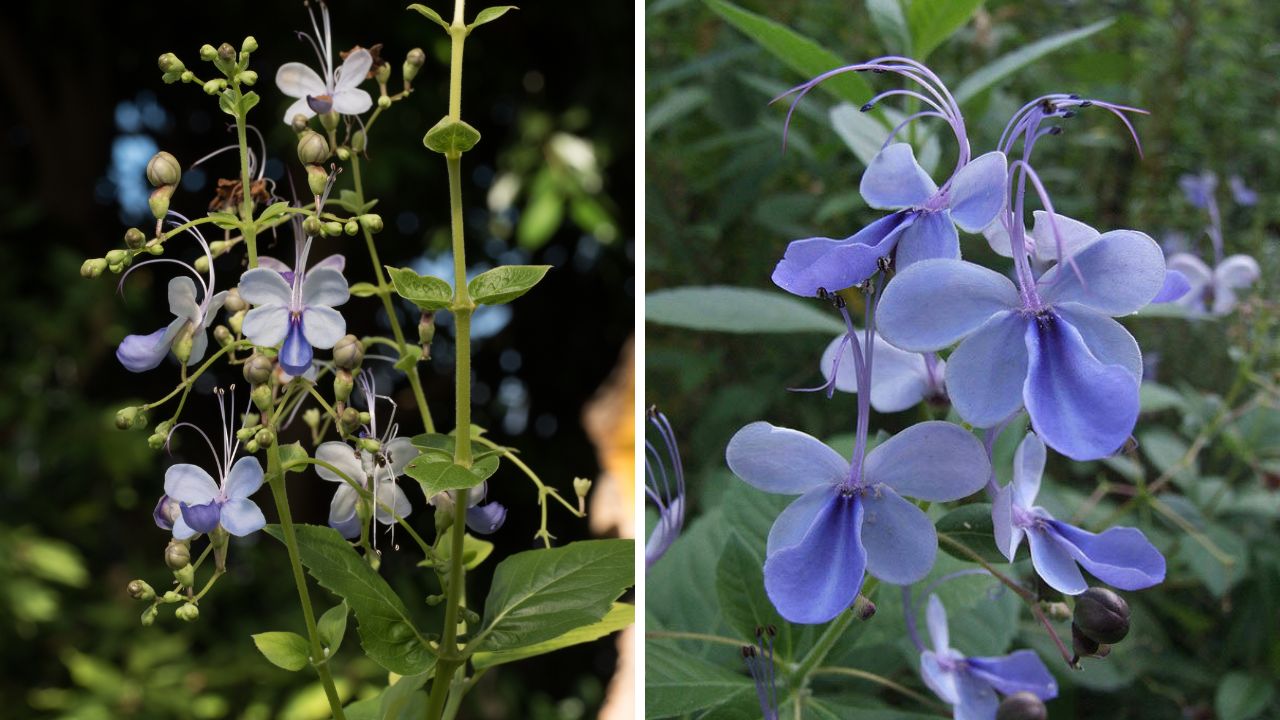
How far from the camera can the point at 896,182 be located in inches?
12.4

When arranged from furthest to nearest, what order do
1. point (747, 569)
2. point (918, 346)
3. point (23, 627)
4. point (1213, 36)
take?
point (23, 627) → point (1213, 36) → point (747, 569) → point (918, 346)

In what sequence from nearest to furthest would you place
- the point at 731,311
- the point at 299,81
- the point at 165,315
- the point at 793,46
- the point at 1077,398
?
the point at 1077,398 < the point at 299,81 < the point at 793,46 < the point at 731,311 < the point at 165,315

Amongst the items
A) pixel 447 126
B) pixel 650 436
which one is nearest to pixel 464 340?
pixel 447 126

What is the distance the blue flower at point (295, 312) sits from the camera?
1.05ft

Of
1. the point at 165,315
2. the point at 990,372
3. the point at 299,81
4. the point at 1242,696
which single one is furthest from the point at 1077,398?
the point at 165,315

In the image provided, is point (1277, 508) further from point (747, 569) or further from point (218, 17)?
point (218, 17)

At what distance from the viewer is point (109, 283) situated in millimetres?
1624

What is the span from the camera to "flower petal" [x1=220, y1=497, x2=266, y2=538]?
323 mm

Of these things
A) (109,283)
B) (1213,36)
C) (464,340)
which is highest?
(464,340)

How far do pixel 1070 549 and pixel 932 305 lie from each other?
9 centimetres

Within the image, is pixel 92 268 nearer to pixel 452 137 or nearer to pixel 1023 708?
pixel 452 137

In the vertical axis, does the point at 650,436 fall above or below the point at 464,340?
below

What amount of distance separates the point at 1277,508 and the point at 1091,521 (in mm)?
122

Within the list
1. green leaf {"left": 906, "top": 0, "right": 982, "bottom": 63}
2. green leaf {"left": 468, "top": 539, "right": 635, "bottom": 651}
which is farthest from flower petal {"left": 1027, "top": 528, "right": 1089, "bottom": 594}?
green leaf {"left": 906, "top": 0, "right": 982, "bottom": 63}
